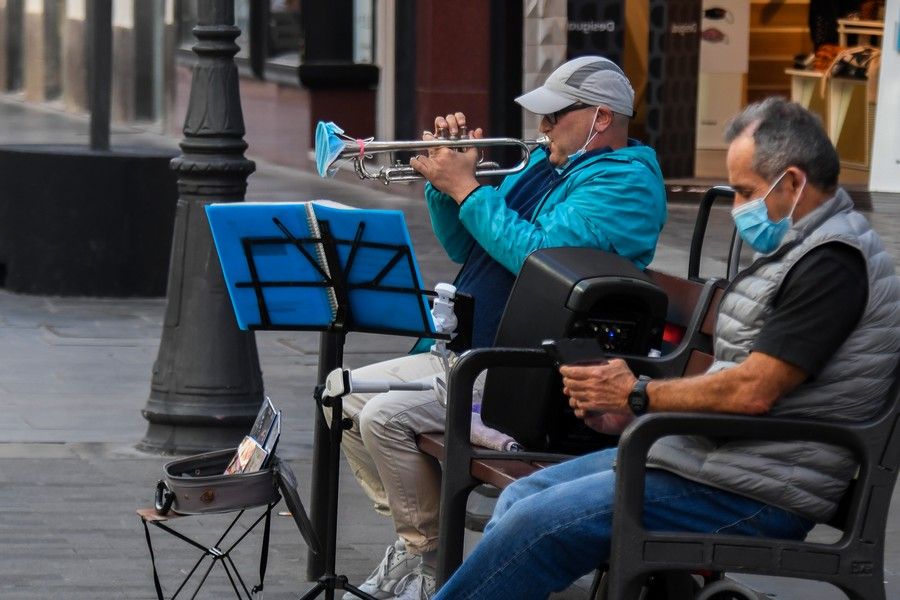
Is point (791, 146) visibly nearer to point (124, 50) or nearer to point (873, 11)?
point (873, 11)

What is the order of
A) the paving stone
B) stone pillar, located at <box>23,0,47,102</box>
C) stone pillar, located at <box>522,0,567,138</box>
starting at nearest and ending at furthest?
the paving stone → stone pillar, located at <box>522,0,567,138</box> → stone pillar, located at <box>23,0,47,102</box>

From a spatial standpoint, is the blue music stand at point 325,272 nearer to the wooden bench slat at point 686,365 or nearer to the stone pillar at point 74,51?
the wooden bench slat at point 686,365

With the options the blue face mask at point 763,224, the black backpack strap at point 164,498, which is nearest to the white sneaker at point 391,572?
the black backpack strap at point 164,498

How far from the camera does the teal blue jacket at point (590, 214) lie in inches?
188

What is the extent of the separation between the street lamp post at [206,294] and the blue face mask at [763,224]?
10.9 feet

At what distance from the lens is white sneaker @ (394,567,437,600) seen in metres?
4.93

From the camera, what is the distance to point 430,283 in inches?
422

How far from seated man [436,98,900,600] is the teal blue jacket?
856 millimetres

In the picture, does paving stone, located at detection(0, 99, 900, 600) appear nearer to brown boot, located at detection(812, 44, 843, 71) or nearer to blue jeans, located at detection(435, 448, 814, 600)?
blue jeans, located at detection(435, 448, 814, 600)

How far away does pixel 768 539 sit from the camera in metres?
3.81

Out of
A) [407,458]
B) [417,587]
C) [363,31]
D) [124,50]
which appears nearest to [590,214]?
[407,458]

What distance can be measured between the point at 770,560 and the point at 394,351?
5.45 meters

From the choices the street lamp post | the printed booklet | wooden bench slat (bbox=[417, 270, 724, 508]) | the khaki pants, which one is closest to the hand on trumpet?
the khaki pants

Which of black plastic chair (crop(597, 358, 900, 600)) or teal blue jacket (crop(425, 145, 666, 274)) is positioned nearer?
black plastic chair (crop(597, 358, 900, 600))
